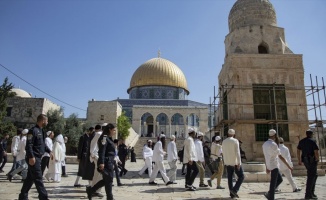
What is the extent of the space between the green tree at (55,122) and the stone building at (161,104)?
1078 cm

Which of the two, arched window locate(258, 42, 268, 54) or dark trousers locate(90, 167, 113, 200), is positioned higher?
arched window locate(258, 42, 268, 54)

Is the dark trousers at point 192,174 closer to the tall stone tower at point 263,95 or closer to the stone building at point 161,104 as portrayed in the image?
the tall stone tower at point 263,95

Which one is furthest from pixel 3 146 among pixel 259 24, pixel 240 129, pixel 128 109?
pixel 128 109

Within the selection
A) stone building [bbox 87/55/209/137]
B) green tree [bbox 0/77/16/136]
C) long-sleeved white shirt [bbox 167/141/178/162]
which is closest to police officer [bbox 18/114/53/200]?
long-sleeved white shirt [bbox 167/141/178/162]

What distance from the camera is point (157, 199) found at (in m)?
4.96

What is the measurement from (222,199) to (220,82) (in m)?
9.55

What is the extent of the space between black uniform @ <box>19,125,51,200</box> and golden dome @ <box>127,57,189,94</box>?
31526mm

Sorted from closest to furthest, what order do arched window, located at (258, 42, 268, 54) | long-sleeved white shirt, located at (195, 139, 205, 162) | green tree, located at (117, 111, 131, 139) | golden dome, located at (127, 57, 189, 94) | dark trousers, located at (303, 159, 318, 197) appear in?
dark trousers, located at (303, 159, 318, 197), long-sleeved white shirt, located at (195, 139, 205, 162), arched window, located at (258, 42, 268, 54), green tree, located at (117, 111, 131, 139), golden dome, located at (127, 57, 189, 94)

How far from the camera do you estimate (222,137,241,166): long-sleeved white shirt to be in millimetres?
5383

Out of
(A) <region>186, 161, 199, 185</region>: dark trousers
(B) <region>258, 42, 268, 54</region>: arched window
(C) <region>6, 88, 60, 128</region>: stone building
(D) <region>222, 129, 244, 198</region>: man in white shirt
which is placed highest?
(B) <region>258, 42, 268, 54</region>: arched window

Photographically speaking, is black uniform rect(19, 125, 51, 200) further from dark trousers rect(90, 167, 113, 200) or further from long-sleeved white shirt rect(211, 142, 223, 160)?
long-sleeved white shirt rect(211, 142, 223, 160)

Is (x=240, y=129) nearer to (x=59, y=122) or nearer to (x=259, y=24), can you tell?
(x=259, y=24)

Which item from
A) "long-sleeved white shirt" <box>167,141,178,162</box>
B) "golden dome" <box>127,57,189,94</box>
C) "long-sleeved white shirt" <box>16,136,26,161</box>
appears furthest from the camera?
"golden dome" <box>127,57,189,94</box>

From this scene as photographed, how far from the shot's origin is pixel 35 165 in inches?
166
